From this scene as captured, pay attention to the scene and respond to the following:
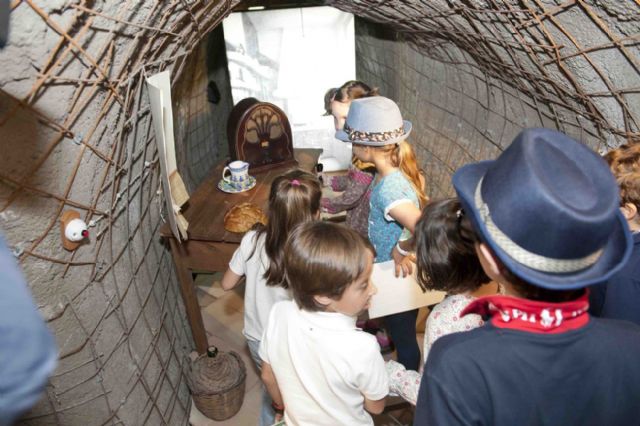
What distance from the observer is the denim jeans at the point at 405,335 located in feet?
6.14

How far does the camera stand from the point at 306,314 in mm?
1229

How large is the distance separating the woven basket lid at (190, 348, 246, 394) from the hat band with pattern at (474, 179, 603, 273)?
1463 mm

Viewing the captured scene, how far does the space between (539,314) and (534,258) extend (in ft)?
0.35

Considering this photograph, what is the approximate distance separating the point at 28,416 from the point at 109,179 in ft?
2.29

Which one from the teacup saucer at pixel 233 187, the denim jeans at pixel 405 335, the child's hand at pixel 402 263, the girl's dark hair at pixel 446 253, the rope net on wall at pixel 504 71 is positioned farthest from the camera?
the teacup saucer at pixel 233 187

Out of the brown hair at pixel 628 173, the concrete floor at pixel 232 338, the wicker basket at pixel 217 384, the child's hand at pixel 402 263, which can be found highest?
the brown hair at pixel 628 173

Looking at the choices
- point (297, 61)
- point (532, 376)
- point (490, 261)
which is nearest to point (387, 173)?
point (490, 261)

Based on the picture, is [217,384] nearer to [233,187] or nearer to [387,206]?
[233,187]

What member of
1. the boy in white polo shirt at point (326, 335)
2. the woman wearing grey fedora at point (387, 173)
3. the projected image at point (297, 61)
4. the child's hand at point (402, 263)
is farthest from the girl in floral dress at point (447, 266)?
the projected image at point (297, 61)

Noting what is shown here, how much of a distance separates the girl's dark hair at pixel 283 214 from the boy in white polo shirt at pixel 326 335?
0.23 m

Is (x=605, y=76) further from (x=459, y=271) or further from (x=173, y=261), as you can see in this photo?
(x=173, y=261)

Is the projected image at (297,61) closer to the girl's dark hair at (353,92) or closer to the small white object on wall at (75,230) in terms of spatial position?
the girl's dark hair at (353,92)

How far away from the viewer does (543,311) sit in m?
0.83

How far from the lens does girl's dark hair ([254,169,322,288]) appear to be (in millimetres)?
1502
